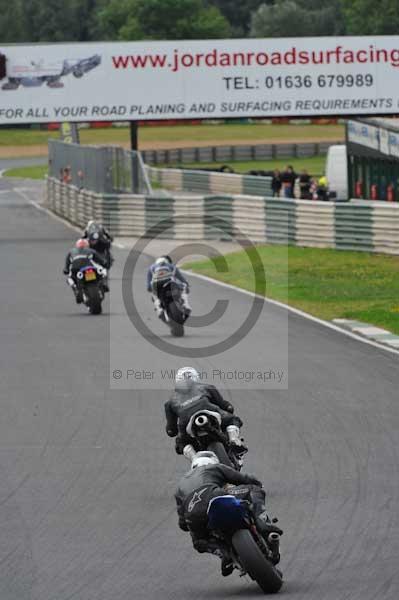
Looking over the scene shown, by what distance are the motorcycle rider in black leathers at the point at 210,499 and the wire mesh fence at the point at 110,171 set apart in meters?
32.4

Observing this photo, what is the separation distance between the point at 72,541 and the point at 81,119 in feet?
104

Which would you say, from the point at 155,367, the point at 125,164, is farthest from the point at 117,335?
the point at 125,164

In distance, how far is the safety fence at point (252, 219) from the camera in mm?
32906

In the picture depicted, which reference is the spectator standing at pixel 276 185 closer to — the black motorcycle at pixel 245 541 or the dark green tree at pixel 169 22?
the black motorcycle at pixel 245 541

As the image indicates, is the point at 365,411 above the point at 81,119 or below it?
below

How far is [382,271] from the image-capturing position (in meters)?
29.6

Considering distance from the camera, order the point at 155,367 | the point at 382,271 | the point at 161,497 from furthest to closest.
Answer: the point at 382,271, the point at 155,367, the point at 161,497

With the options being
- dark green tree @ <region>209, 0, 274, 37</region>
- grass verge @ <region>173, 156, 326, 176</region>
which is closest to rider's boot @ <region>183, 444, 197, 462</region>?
grass verge @ <region>173, 156, 326, 176</region>

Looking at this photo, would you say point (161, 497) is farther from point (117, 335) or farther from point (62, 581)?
point (117, 335)

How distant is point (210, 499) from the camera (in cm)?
830

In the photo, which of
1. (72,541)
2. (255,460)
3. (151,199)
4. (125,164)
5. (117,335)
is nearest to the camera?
(72,541)

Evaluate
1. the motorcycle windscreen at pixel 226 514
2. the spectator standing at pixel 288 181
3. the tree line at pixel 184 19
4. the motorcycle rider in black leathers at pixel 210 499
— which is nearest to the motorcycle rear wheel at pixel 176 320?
the motorcycle rider in black leathers at pixel 210 499

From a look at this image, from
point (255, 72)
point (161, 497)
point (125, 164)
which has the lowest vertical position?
point (161, 497)

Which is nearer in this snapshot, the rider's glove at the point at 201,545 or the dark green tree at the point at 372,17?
the rider's glove at the point at 201,545
